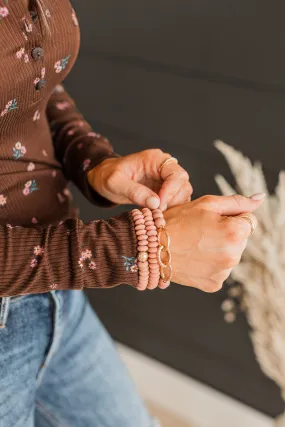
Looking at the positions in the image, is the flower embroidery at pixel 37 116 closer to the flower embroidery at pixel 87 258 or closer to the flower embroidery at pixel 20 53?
the flower embroidery at pixel 20 53

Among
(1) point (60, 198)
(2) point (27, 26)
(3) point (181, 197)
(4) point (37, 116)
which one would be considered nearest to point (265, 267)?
(3) point (181, 197)

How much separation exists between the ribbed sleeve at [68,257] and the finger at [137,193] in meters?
0.06

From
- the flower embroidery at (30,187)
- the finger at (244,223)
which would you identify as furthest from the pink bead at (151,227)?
the flower embroidery at (30,187)

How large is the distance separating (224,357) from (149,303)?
28 centimetres

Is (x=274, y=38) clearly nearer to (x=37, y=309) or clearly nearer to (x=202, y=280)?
(x=202, y=280)

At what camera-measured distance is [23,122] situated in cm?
74

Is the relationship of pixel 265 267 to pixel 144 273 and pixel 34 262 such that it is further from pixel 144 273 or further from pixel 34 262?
pixel 34 262

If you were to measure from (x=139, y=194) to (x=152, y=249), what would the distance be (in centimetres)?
12

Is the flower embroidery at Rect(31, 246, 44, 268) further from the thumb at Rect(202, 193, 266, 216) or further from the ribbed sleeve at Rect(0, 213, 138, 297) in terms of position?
the thumb at Rect(202, 193, 266, 216)

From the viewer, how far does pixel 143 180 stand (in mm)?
813

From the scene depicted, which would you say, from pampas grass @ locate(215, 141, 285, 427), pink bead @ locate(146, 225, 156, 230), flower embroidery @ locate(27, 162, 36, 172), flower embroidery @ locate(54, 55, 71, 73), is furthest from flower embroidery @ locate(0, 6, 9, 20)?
pampas grass @ locate(215, 141, 285, 427)

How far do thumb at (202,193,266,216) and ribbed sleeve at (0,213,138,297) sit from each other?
121 mm

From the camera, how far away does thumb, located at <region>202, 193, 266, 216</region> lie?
0.67 meters

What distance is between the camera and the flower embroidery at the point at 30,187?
0.78 metres
